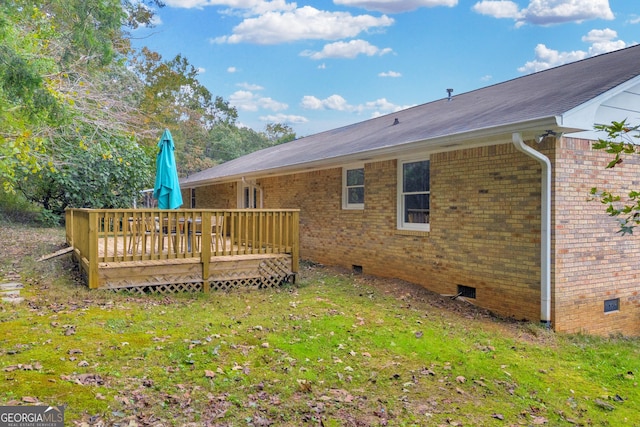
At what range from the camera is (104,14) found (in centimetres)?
851

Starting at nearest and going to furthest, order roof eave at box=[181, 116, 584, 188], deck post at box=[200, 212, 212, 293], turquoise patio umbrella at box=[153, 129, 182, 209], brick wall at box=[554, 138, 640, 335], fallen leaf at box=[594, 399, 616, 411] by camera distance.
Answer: fallen leaf at box=[594, 399, 616, 411], roof eave at box=[181, 116, 584, 188], brick wall at box=[554, 138, 640, 335], deck post at box=[200, 212, 212, 293], turquoise patio umbrella at box=[153, 129, 182, 209]

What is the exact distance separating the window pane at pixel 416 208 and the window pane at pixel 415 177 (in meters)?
0.14

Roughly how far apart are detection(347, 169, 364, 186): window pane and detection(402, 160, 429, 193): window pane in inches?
61.2

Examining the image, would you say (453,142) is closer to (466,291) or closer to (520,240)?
(520,240)

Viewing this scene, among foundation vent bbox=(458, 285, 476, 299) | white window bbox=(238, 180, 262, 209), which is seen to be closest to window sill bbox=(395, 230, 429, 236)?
foundation vent bbox=(458, 285, 476, 299)

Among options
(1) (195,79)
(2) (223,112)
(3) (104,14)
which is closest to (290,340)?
(3) (104,14)

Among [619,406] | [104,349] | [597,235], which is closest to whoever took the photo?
[619,406]

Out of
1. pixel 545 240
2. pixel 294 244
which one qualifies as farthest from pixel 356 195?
pixel 545 240

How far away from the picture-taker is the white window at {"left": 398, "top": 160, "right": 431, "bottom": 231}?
862 cm

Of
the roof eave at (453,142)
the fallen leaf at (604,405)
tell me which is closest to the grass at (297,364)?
the fallen leaf at (604,405)

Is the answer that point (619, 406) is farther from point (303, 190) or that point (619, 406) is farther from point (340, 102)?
point (340, 102)

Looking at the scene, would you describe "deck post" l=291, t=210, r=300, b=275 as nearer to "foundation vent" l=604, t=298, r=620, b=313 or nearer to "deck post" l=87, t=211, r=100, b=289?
"deck post" l=87, t=211, r=100, b=289

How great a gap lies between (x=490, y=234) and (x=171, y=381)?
5.34 m

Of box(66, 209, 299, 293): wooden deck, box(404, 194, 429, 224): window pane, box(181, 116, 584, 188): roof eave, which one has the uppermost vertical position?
box(181, 116, 584, 188): roof eave
